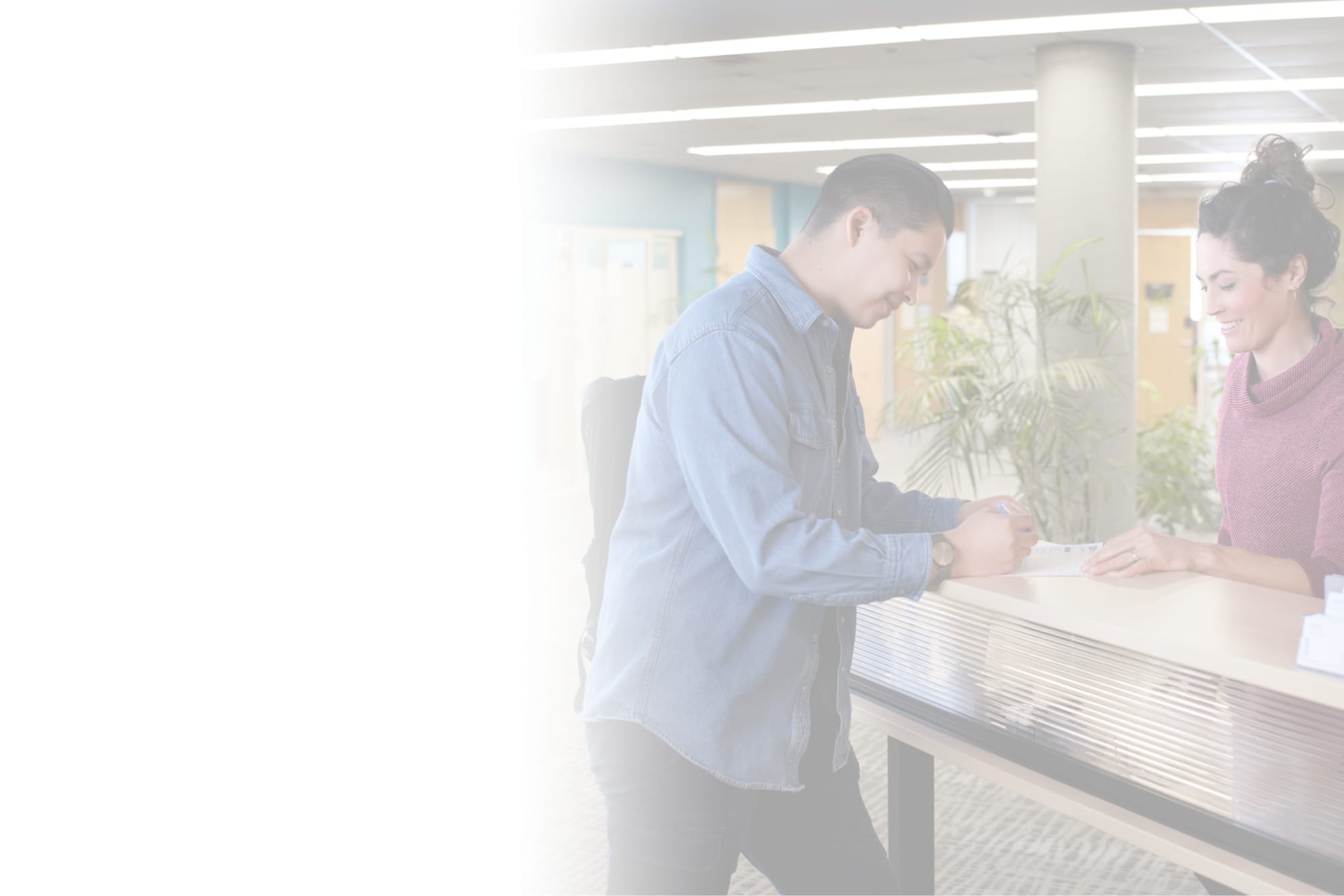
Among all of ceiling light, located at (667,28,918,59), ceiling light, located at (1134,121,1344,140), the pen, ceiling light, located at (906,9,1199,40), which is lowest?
the pen

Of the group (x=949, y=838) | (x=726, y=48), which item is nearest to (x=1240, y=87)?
(x=726, y=48)

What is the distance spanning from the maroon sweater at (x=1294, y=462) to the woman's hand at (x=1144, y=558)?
0.17 meters

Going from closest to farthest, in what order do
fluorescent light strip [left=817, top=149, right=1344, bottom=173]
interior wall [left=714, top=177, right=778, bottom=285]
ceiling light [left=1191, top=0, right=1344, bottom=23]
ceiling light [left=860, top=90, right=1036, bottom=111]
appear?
1. ceiling light [left=1191, top=0, right=1344, bottom=23]
2. ceiling light [left=860, top=90, right=1036, bottom=111]
3. fluorescent light strip [left=817, top=149, right=1344, bottom=173]
4. interior wall [left=714, top=177, right=778, bottom=285]

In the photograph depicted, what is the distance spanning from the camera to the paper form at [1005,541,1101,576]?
1955 mm

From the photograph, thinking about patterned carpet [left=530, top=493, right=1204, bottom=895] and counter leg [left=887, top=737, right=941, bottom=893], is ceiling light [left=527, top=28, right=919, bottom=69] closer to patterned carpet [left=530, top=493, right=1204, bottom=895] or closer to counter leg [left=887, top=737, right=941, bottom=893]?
patterned carpet [left=530, top=493, right=1204, bottom=895]

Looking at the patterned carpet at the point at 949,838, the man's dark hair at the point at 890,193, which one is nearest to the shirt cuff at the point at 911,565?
the man's dark hair at the point at 890,193

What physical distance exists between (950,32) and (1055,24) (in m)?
0.50

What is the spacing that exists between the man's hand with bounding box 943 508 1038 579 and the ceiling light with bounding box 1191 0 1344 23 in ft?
14.7

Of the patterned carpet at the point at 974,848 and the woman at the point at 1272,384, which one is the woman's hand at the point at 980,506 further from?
the patterned carpet at the point at 974,848

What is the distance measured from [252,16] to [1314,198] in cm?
290

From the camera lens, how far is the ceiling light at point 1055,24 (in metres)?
5.47

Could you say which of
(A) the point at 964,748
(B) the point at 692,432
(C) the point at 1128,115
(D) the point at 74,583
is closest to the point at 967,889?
(A) the point at 964,748

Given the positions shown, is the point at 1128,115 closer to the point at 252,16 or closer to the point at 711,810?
the point at 252,16

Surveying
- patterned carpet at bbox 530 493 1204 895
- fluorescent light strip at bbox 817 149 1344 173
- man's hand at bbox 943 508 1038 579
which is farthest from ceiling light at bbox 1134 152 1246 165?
man's hand at bbox 943 508 1038 579
